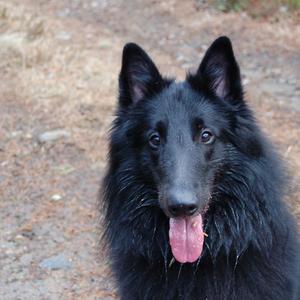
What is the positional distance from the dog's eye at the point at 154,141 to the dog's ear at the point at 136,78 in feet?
1.06

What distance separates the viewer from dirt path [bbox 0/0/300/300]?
17.5 feet

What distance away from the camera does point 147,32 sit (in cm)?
1124

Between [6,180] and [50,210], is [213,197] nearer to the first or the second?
[50,210]

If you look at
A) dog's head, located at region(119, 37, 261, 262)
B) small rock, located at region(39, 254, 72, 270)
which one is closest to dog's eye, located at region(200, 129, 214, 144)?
dog's head, located at region(119, 37, 261, 262)

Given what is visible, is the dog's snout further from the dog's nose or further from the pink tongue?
the pink tongue

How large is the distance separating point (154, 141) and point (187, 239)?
62 centimetres

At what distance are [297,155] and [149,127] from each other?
297 centimetres

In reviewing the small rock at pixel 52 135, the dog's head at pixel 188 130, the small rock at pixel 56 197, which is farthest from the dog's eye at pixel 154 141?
the small rock at pixel 52 135

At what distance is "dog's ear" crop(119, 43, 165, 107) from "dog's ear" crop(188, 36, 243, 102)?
0.86 ft

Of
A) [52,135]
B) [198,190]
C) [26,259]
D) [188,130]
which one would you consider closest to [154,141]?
[188,130]

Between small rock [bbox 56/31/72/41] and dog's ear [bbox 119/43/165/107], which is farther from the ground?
dog's ear [bbox 119/43/165/107]

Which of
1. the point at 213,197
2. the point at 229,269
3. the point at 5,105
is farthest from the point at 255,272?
the point at 5,105

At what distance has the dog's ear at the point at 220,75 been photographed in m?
3.79

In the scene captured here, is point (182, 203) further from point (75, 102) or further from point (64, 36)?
point (64, 36)
